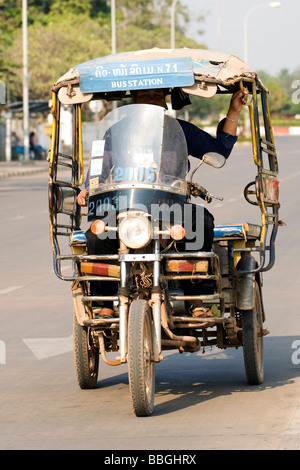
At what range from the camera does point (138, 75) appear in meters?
7.34

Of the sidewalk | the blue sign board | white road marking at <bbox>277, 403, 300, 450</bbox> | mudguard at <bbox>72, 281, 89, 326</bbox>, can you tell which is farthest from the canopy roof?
the sidewalk

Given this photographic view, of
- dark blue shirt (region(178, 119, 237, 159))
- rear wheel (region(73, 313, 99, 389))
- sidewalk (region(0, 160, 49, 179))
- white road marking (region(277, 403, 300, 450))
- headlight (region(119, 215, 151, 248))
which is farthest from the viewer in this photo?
sidewalk (region(0, 160, 49, 179))

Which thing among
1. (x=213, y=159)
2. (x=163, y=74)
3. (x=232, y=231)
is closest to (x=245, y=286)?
(x=232, y=231)

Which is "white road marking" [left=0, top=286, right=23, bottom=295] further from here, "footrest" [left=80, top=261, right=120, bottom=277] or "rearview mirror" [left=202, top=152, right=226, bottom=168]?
"rearview mirror" [left=202, top=152, right=226, bottom=168]

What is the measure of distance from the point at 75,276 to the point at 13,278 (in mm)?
6573

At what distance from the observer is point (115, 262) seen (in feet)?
23.3

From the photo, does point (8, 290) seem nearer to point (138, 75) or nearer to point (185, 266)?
point (138, 75)

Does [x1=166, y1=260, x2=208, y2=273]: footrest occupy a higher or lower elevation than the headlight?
lower

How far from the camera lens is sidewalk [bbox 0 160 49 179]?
42.5 metres

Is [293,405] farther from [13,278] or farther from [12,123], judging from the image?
[12,123]

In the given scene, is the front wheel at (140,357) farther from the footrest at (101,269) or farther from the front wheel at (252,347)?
the front wheel at (252,347)

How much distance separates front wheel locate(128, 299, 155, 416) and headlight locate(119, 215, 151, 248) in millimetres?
336

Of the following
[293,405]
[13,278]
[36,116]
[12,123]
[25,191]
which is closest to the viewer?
[293,405]
